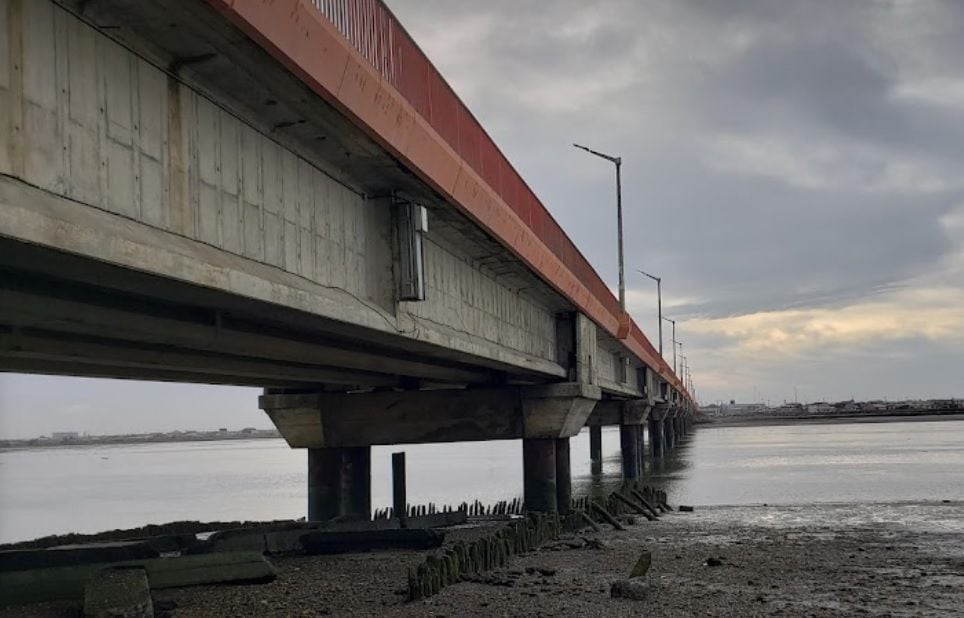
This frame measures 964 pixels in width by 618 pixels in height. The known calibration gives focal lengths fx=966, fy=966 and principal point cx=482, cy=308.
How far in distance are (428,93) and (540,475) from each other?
17.6 metres

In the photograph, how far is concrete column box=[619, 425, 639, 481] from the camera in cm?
5519

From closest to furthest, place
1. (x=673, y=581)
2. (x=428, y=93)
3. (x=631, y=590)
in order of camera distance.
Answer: (x=428, y=93) → (x=631, y=590) → (x=673, y=581)

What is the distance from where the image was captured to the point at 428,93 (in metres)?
13.5

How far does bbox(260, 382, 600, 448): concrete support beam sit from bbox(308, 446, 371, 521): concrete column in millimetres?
807

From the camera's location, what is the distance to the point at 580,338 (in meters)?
28.3

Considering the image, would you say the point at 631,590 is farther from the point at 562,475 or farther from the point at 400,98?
the point at 562,475

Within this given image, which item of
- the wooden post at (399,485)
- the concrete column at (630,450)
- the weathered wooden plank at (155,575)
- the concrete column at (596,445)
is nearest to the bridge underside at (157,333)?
the weathered wooden plank at (155,575)

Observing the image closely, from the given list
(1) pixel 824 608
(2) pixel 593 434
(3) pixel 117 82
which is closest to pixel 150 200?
(3) pixel 117 82

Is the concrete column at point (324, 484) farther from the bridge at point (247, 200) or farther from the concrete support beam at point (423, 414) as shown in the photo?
the bridge at point (247, 200)

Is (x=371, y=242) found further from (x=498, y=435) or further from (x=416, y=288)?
(x=498, y=435)

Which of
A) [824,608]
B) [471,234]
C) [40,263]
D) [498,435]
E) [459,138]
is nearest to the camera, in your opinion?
[40,263]

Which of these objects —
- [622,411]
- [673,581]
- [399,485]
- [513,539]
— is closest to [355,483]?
[399,485]

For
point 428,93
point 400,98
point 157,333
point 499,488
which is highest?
point 428,93

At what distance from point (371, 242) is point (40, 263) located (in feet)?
19.8
